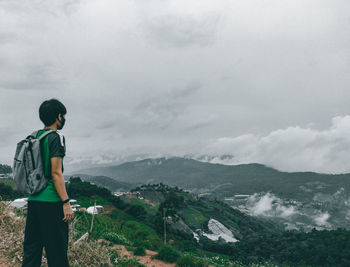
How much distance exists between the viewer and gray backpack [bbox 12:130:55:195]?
3971mm

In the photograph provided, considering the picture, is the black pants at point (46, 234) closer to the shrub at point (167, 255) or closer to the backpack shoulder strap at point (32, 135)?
the backpack shoulder strap at point (32, 135)

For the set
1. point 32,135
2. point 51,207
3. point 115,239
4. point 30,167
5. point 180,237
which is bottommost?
point 180,237

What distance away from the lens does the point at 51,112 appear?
14.0 feet

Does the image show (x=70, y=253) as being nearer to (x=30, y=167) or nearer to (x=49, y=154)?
(x=30, y=167)

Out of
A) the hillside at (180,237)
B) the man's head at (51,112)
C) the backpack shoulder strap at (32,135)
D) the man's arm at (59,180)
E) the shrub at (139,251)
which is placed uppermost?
the man's head at (51,112)

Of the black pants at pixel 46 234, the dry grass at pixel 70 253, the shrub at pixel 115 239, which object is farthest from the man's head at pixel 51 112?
the shrub at pixel 115 239

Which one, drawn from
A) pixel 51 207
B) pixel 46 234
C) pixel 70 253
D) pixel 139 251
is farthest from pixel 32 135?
pixel 139 251

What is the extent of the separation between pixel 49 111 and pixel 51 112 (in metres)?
0.03

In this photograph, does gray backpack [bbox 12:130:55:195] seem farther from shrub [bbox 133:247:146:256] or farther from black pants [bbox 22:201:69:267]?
shrub [bbox 133:247:146:256]

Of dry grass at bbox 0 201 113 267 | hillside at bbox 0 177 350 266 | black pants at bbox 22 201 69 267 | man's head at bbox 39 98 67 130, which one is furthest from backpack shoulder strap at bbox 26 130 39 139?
hillside at bbox 0 177 350 266

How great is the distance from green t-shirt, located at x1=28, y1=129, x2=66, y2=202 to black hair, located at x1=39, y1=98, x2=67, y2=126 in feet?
1.23

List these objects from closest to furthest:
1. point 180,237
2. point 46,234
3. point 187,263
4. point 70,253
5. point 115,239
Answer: point 46,234
point 70,253
point 187,263
point 115,239
point 180,237

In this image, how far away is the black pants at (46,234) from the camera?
4066mm

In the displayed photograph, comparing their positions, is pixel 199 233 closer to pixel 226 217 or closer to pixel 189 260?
pixel 226 217
